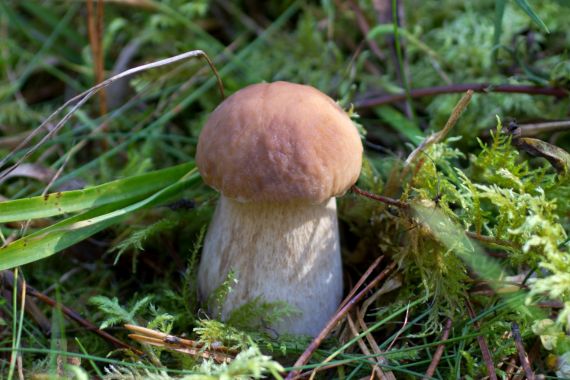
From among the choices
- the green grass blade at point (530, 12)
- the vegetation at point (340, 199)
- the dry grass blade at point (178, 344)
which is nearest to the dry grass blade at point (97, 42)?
the vegetation at point (340, 199)

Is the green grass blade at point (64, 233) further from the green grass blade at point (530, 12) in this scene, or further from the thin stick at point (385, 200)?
the green grass blade at point (530, 12)

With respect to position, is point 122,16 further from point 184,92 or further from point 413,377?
point 413,377

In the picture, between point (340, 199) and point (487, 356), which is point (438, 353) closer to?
point (487, 356)

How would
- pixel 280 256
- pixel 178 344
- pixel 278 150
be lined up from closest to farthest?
1. pixel 278 150
2. pixel 178 344
3. pixel 280 256

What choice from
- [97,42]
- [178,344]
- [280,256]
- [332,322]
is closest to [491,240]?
[332,322]

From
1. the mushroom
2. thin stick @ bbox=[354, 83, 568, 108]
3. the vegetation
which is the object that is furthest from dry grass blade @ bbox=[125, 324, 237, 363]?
thin stick @ bbox=[354, 83, 568, 108]

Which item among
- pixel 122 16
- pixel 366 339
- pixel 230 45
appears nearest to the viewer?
pixel 366 339

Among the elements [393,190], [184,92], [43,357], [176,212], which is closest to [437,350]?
[393,190]

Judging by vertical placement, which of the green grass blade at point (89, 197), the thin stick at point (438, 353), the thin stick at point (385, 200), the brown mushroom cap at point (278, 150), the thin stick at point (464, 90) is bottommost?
the thin stick at point (438, 353)
